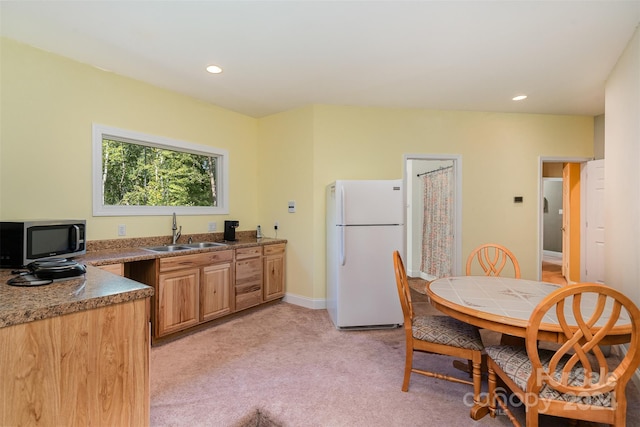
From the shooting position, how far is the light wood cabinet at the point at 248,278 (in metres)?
3.41

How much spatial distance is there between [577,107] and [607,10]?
2.33 metres

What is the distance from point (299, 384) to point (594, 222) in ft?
14.5

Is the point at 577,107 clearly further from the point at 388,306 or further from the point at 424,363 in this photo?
the point at 424,363

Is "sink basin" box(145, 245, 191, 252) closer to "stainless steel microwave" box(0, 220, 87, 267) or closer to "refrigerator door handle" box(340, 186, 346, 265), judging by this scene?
"stainless steel microwave" box(0, 220, 87, 267)

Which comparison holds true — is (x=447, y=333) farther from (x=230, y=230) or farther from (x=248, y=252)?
(x=230, y=230)

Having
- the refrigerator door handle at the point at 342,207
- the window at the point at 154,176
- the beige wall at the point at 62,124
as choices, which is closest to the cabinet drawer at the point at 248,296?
the beige wall at the point at 62,124

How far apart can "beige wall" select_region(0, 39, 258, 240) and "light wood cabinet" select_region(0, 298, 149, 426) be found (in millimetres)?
1893

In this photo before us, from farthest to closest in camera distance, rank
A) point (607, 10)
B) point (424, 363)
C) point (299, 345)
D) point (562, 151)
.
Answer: point (562, 151)
point (299, 345)
point (424, 363)
point (607, 10)

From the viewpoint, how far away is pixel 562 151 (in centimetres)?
420

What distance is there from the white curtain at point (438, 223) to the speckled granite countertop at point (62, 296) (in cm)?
399

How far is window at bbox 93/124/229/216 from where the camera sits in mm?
2939

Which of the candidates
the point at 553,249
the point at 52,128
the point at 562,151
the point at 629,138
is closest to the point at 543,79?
the point at 629,138

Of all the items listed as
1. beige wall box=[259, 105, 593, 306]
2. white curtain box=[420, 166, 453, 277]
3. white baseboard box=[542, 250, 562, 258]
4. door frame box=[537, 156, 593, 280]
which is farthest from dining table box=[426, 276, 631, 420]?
white baseboard box=[542, 250, 562, 258]

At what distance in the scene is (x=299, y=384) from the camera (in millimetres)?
2123
